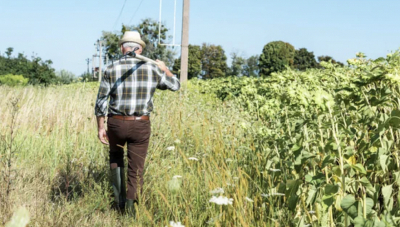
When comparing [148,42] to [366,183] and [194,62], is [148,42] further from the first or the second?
[366,183]

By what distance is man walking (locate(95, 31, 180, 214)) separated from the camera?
433cm

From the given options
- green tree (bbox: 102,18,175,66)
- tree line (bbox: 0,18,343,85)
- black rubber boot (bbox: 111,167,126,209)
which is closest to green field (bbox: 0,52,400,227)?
black rubber boot (bbox: 111,167,126,209)

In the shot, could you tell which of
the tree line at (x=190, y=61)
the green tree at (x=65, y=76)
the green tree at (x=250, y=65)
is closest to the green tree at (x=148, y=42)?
the tree line at (x=190, y=61)

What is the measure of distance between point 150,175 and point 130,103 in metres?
1.03

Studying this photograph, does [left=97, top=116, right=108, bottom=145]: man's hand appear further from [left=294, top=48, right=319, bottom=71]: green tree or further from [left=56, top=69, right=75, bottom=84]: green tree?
[left=294, top=48, right=319, bottom=71]: green tree

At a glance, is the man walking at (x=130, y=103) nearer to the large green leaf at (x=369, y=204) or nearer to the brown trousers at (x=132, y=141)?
the brown trousers at (x=132, y=141)

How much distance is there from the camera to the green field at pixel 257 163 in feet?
7.58

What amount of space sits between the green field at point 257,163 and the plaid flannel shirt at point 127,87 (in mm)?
736

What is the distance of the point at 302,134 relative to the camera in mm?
2738

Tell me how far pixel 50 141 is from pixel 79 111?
4.52 ft

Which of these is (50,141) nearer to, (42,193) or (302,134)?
(42,193)

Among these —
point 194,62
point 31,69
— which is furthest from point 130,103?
point 194,62

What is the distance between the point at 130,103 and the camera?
170 inches

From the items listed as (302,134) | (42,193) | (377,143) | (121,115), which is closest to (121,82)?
(121,115)
